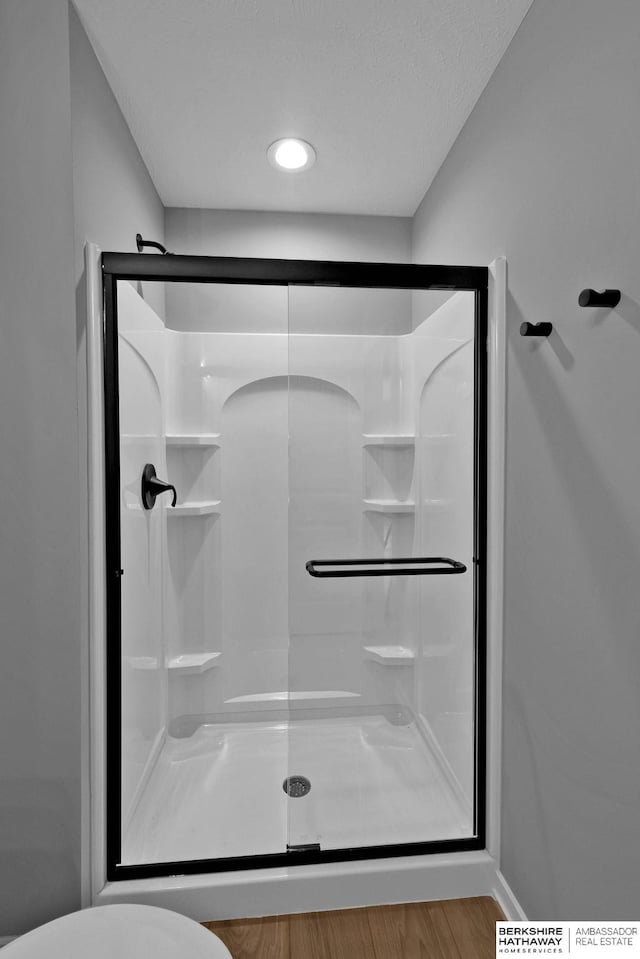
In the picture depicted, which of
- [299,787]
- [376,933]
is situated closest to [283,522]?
[299,787]

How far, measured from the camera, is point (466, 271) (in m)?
1.69

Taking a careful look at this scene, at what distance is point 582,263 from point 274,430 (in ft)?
4.81

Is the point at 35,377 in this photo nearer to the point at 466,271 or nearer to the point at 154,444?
the point at 154,444

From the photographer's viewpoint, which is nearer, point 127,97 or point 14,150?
point 14,150

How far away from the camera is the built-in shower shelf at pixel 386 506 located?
169 centimetres

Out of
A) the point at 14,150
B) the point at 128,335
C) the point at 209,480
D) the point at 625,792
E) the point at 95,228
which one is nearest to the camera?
the point at 625,792

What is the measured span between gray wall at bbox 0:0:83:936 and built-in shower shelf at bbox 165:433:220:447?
31.0 inches

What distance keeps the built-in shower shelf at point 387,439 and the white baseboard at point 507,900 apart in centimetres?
129

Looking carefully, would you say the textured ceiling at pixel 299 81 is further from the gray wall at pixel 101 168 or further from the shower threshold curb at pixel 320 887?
the shower threshold curb at pixel 320 887

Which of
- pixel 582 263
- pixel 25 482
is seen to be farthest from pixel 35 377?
pixel 582 263

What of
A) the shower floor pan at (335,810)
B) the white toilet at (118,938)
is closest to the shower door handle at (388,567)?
the shower floor pan at (335,810)

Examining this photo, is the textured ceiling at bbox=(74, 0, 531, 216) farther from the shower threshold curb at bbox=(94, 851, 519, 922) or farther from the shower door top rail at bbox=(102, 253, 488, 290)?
the shower threshold curb at bbox=(94, 851, 519, 922)

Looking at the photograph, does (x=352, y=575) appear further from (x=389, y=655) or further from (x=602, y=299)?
(x=602, y=299)

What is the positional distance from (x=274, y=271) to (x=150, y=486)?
2.87 ft
